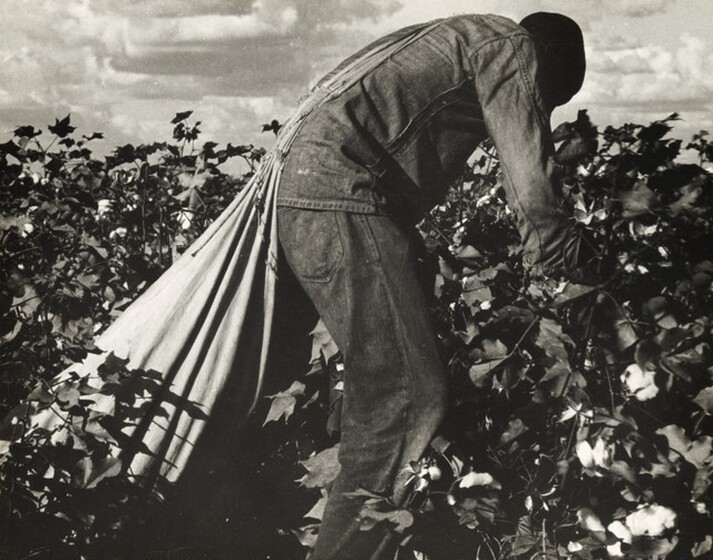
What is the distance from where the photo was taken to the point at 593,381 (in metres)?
2.24

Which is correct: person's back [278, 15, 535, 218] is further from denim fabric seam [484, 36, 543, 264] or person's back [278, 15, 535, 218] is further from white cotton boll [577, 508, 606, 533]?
white cotton boll [577, 508, 606, 533]

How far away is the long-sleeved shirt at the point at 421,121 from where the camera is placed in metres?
2.22

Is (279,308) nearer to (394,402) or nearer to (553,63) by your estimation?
(394,402)

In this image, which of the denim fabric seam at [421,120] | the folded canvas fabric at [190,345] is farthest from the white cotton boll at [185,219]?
the denim fabric seam at [421,120]

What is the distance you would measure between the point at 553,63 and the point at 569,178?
1.18ft

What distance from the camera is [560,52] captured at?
93.8 inches

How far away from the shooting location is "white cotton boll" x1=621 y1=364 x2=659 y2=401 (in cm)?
207

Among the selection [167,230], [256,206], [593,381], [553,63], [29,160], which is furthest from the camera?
[167,230]

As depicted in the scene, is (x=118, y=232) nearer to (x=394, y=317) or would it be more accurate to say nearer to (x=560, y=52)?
(x=394, y=317)

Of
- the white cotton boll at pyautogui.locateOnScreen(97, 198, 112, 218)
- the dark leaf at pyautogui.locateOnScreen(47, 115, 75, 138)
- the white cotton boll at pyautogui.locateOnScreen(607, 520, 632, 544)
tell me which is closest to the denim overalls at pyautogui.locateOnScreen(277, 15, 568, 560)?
the white cotton boll at pyautogui.locateOnScreen(607, 520, 632, 544)

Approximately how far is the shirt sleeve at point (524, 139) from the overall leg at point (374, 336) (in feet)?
1.11

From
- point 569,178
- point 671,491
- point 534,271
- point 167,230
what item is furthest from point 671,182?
point 167,230

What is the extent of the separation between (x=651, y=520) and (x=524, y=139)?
0.99 meters

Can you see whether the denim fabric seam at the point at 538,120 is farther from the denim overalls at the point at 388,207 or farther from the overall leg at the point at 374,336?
the overall leg at the point at 374,336
